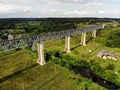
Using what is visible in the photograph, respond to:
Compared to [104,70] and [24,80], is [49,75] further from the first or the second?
[104,70]

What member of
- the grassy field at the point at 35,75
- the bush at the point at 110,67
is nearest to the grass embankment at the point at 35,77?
the grassy field at the point at 35,75

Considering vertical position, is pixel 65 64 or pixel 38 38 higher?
pixel 38 38

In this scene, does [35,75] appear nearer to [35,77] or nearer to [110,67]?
[35,77]

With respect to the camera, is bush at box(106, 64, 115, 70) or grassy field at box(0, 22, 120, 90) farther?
bush at box(106, 64, 115, 70)

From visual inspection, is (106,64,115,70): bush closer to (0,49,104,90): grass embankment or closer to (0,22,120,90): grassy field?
(0,22,120,90): grassy field

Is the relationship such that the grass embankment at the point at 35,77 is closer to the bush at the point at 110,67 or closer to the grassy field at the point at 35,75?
the grassy field at the point at 35,75

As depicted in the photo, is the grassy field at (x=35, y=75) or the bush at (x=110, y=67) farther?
the bush at (x=110, y=67)

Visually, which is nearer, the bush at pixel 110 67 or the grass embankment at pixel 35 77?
the grass embankment at pixel 35 77

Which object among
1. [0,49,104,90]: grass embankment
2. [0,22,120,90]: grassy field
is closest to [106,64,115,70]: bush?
[0,22,120,90]: grassy field

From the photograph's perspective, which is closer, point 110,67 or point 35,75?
point 35,75

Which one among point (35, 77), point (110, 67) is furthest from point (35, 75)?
point (110, 67)

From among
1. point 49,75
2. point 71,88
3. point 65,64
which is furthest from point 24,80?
point 65,64
